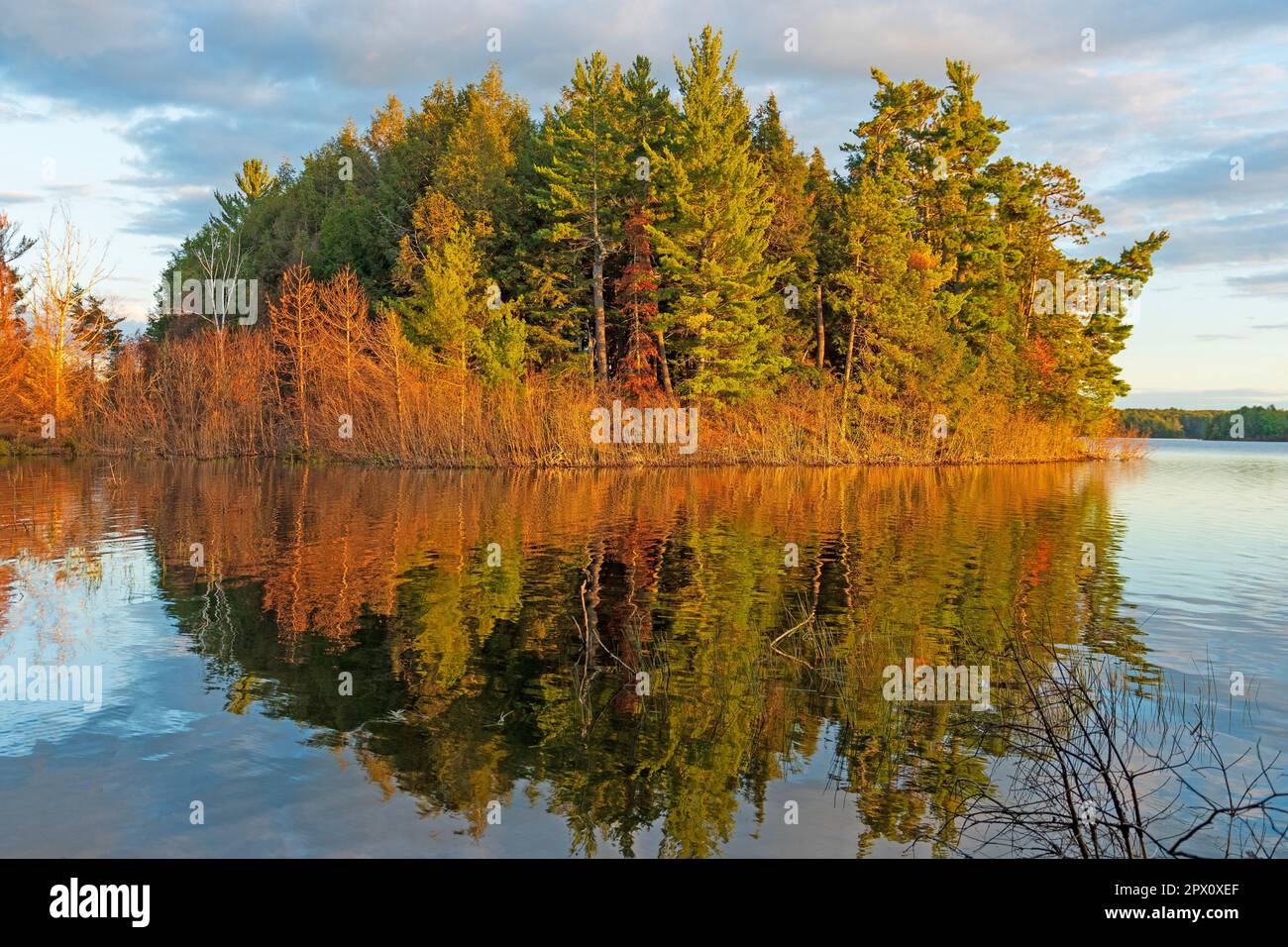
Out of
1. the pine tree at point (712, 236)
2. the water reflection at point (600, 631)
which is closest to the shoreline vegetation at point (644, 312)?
the pine tree at point (712, 236)

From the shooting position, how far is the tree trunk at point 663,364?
48969 millimetres

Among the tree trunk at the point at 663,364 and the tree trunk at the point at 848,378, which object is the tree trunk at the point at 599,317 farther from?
the tree trunk at the point at 848,378

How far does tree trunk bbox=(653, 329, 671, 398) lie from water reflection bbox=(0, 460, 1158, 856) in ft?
74.9

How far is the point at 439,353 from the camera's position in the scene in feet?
160

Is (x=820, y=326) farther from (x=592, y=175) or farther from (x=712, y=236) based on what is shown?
(x=592, y=175)

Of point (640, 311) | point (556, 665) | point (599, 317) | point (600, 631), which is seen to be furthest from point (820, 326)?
point (556, 665)

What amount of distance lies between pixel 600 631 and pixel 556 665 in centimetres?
176

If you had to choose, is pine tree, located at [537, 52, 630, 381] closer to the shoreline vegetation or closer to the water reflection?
the shoreline vegetation

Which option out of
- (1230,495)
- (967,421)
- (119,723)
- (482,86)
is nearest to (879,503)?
(1230,495)

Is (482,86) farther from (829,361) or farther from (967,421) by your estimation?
(967,421)

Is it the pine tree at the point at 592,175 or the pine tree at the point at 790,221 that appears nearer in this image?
the pine tree at the point at 592,175

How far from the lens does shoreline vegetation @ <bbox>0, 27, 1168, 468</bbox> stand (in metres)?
45.7

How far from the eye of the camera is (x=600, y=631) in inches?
484

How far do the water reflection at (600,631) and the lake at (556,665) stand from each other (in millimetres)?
52
